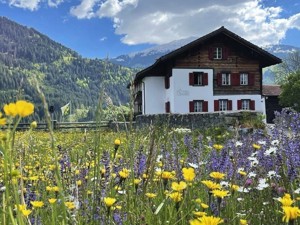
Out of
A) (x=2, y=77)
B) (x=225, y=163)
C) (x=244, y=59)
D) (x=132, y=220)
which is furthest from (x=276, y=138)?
(x=2, y=77)

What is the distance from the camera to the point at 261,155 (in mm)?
3688

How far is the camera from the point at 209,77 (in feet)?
A: 115

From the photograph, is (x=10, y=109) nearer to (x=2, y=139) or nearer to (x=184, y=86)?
(x=2, y=139)

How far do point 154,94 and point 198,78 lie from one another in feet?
13.4

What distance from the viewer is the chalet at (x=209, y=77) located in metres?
33.9

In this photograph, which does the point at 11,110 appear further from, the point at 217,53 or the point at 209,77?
the point at 217,53

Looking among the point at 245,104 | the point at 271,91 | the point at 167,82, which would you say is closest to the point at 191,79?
the point at 167,82

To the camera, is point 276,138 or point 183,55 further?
point 183,55

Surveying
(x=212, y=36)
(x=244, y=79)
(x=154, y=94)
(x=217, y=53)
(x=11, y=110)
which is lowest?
(x=11, y=110)

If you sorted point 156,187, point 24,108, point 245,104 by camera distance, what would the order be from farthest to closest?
point 245,104, point 156,187, point 24,108

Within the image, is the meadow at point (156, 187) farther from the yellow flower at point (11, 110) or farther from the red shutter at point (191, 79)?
the red shutter at point (191, 79)

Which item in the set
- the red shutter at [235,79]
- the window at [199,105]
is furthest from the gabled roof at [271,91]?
the window at [199,105]

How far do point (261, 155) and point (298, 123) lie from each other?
61.1 inches

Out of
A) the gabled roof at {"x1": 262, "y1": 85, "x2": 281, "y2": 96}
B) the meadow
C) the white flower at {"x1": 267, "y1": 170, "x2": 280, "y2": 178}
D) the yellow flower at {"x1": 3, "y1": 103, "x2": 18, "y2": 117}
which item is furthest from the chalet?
the yellow flower at {"x1": 3, "y1": 103, "x2": 18, "y2": 117}
